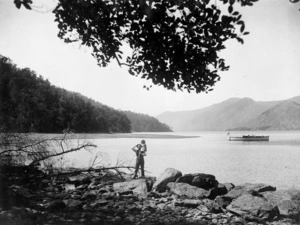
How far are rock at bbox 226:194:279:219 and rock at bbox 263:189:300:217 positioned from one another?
0.48 metres

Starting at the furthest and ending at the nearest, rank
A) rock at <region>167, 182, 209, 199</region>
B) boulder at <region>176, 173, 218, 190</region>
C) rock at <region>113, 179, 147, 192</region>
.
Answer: boulder at <region>176, 173, 218, 190</region>, rock at <region>113, 179, 147, 192</region>, rock at <region>167, 182, 209, 199</region>

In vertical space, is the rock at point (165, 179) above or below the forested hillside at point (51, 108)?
below

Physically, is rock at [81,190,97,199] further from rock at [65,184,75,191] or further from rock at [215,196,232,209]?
rock at [215,196,232,209]

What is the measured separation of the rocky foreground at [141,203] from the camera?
8.41 metres

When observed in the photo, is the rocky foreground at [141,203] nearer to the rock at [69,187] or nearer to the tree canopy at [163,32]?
the rock at [69,187]

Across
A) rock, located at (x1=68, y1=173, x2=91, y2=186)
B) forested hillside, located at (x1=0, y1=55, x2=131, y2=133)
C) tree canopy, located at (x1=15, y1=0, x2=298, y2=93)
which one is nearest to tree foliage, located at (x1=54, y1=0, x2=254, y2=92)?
tree canopy, located at (x1=15, y1=0, x2=298, y2=93)

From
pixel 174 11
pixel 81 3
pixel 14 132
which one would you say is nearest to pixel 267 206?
pixel 174 11

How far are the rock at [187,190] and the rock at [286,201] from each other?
2553 millimetres

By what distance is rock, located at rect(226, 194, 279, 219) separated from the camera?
30.2 feet

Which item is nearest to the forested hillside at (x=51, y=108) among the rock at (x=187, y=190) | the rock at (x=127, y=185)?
the rock at (x=127, y=185)

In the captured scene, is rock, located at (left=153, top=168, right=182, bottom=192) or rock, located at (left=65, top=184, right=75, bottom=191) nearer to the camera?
rock, located at (left=65, top=184, right=75, bottom=191)

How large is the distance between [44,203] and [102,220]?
7.85ft

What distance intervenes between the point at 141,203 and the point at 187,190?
7.73 ft

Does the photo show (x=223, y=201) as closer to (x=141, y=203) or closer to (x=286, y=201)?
(x=286, y=201)
